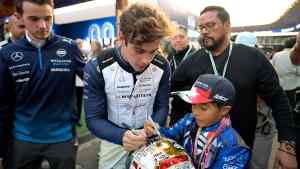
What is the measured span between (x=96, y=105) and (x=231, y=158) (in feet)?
2.81

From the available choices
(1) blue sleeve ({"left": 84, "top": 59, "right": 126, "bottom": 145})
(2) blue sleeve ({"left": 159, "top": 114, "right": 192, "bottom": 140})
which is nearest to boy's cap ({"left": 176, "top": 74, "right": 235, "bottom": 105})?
(2) blue sleeve ({"left": 159, "top": 114, "right": 192, "bottom": 140})

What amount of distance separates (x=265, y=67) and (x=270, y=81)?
120 millimetres

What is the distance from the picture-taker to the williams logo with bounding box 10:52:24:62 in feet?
7.63

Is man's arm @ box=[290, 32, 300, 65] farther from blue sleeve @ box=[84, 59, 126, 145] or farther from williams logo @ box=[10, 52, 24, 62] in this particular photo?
williams logo @ box=[10, 52, 24, 62]

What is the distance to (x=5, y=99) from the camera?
7.84 ft

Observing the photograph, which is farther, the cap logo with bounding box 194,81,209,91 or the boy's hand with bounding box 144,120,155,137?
the cap logo with bounding box 194,81,209,91

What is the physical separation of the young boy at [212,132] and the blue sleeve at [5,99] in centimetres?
110

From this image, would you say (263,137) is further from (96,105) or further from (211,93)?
(96,105)

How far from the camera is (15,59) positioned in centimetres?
232

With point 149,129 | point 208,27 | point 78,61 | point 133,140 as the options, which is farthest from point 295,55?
point 133,140

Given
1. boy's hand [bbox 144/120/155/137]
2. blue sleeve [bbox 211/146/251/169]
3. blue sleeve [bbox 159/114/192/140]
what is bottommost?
blue sleeve [bbox 211/146/251/169]

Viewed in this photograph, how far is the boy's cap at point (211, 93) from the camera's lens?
2.15 m

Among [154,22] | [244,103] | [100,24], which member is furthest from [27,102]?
[100,24]

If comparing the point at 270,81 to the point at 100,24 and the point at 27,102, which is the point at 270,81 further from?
the point at 100,24
